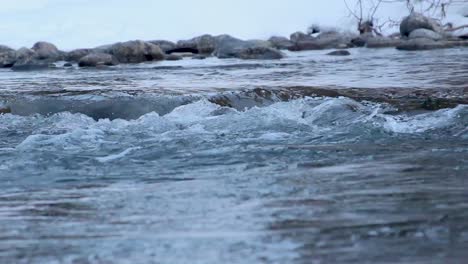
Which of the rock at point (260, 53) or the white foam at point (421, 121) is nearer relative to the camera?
the white foam at point (421, 121)

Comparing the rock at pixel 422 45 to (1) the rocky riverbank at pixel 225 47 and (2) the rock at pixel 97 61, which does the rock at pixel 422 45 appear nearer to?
(1) the rocky riverbank at pixel 225 47

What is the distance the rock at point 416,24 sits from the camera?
19.3 m

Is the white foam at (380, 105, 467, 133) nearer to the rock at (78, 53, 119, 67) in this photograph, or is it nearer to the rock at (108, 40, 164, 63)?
the rock at (78, 53, 119, 67)

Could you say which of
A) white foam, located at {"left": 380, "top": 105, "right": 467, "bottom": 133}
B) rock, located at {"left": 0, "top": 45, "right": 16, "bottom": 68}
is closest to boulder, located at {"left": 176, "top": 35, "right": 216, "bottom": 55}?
rock, located at {"left": 0, "top": 45, "right": 16, "bottom": 68}

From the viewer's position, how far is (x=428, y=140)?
593 cm

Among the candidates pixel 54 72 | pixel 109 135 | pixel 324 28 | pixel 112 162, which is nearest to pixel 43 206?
pixel 112 162

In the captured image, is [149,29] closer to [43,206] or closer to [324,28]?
[324,28]

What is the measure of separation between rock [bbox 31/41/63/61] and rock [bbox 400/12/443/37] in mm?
6171

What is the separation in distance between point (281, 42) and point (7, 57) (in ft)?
16.3

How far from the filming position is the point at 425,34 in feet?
58.8

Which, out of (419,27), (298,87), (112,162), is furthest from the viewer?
(419,27)

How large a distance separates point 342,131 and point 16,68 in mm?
9530

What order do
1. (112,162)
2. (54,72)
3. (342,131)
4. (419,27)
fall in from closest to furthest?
(112,162)
(342,131)
(54,72)
(419,27)

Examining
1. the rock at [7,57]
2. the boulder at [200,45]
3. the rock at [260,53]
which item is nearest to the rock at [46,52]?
the rock at [7,57]
